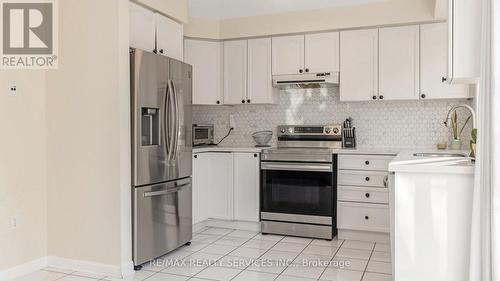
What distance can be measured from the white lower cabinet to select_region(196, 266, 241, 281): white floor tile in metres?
1.21

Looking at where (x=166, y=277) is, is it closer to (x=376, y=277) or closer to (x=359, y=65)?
(x=376, y=277)

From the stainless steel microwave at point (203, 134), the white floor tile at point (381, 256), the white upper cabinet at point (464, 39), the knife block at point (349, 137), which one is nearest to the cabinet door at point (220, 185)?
the stainless steel microwave at point (203, 134)

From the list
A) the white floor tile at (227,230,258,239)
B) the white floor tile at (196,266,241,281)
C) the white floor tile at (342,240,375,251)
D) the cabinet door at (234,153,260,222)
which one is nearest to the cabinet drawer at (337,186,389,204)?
the white floor tile at (342,240,375,251)

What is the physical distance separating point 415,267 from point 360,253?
1488mm

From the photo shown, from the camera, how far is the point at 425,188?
7.96ft

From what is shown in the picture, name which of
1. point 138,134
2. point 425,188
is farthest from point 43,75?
point 425,188

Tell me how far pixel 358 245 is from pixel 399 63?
1.92 meters

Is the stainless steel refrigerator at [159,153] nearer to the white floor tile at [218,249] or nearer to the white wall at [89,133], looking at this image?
the white wall at [89,133]

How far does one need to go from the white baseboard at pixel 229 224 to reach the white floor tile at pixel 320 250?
0.83 m

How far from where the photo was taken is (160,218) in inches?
143

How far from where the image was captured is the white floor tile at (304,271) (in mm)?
3320

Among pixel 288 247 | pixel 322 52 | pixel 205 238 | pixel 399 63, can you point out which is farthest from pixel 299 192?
pixel 399 63

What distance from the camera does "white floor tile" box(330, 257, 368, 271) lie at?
3.52 metres

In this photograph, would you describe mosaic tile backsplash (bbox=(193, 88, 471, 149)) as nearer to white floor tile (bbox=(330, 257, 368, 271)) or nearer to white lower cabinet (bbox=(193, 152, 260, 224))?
white lower cabinet (bbox=(193, 152, 260, 224))
